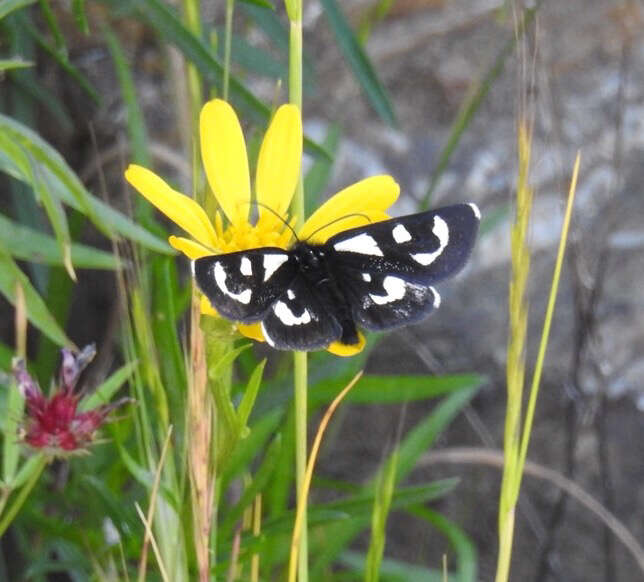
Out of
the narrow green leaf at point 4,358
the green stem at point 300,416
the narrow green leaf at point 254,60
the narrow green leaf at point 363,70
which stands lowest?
the green stem at point 300,416

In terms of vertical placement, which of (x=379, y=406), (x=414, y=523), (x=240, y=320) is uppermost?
(x=379, y=406)

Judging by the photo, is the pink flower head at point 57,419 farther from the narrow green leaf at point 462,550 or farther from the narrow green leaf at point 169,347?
Answer: the narrow green leaf at point 462,550

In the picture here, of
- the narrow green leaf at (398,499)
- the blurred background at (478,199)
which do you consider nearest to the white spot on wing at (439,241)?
the narrow green leaf at (398,499)

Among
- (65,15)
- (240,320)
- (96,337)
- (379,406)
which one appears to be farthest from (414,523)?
(240,320)

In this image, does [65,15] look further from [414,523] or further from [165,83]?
[414,523]

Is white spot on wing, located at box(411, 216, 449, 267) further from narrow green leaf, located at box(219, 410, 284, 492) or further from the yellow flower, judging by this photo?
narrow green leaf, located at box(219, 410, 284, 492)

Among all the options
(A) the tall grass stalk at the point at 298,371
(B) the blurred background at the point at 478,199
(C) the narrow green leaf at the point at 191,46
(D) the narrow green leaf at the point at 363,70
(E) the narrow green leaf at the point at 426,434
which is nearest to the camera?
(A) the tall grass stalk at the point at 298,371
